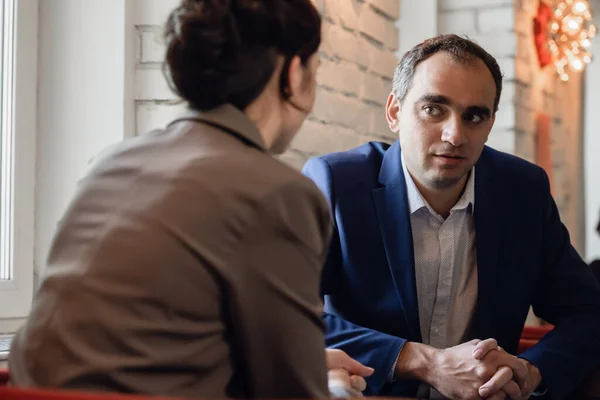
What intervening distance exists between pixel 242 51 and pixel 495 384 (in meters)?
0.94

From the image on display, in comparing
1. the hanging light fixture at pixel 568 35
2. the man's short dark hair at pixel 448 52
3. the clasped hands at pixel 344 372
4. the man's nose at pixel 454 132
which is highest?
the hanging light fixture at pixel 568 35

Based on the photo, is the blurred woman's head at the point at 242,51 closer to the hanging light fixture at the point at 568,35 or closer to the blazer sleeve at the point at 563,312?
the blazer sleeve at the point at 563,312

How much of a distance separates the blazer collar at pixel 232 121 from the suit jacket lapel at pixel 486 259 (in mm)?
935

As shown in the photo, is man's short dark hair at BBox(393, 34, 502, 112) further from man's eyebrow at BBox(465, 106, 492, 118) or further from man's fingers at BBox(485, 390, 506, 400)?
man's fingers at BBox(485, 390, 506, 400)

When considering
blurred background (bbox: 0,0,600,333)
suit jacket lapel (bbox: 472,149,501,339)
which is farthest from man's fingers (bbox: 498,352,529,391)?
blurred background (bbox: 0,0,600,333)

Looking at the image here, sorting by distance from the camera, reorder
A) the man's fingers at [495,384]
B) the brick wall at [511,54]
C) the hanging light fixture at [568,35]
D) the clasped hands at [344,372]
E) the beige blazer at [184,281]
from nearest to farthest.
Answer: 1. the beige blazer at [184,281]
2. the clasped hands at [344,372]
3. the man's fingers at [495,384]
4. the brick wall at [511,54]
5. the hanging light fixture at [568,35]

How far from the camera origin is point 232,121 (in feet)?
3.67

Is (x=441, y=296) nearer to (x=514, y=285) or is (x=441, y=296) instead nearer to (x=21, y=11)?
(x=514, y=285)

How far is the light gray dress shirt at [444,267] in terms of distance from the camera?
1.93m

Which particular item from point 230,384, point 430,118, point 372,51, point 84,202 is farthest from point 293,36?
point 372,51

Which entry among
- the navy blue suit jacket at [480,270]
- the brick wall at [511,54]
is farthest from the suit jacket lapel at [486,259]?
the brick wall at [511,54]

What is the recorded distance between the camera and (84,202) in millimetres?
1046

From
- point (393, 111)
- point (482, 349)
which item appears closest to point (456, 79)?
point (393, 111)

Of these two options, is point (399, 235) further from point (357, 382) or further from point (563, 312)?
point (357, 382)
